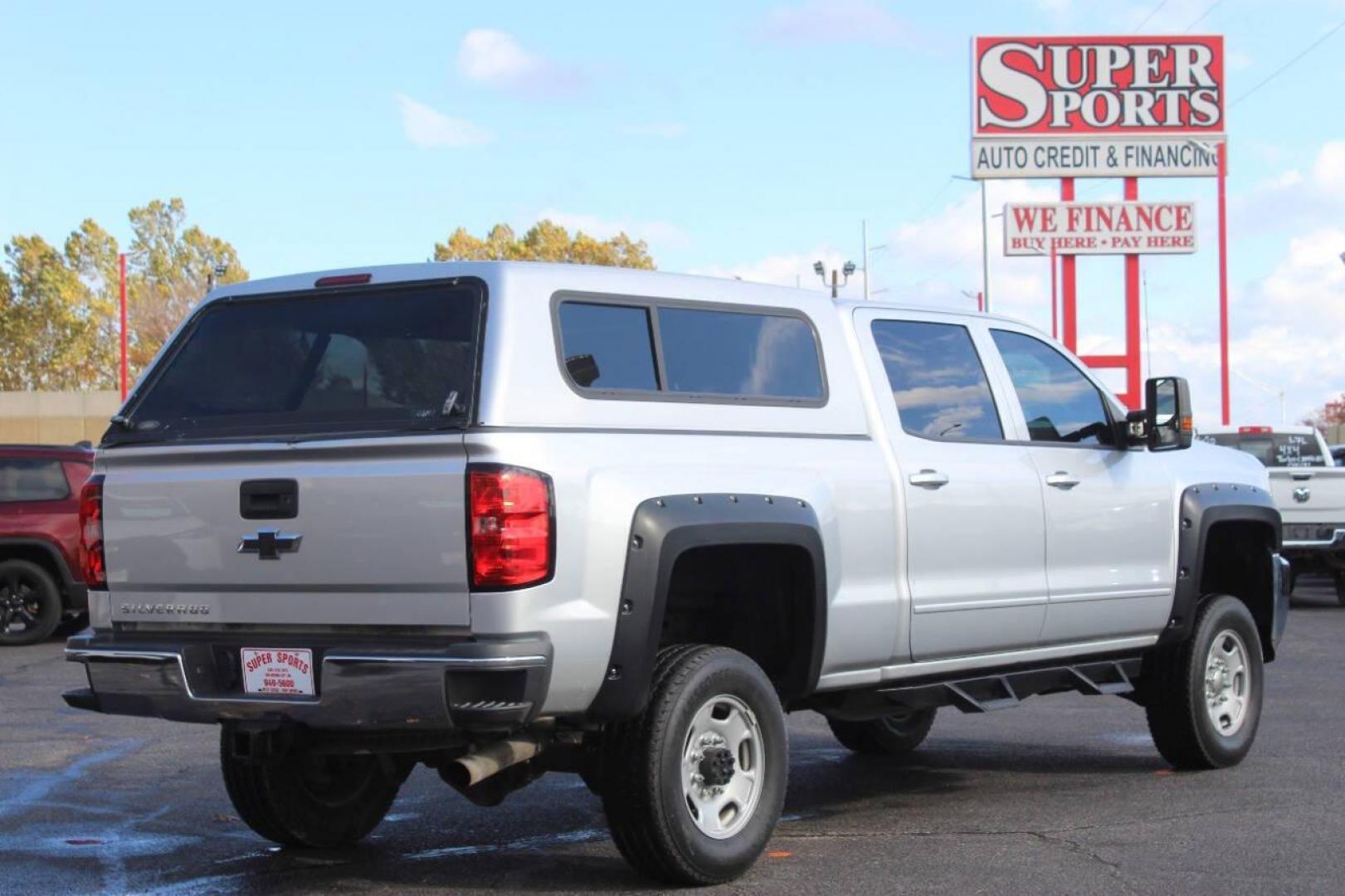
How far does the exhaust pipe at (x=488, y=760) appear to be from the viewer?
18.7ft

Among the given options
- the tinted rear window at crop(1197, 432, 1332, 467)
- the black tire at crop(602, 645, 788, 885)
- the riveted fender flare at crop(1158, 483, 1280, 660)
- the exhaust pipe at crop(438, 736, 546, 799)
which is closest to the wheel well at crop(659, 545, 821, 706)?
the black tire at crop(602, 645, 788, 885)

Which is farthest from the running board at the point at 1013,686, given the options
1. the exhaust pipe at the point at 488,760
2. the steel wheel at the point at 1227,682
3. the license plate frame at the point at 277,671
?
the license plate frame at the point at 277,671

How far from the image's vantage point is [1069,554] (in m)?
7.88

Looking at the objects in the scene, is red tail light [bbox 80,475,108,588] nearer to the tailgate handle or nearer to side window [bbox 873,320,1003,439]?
the tailgate handle

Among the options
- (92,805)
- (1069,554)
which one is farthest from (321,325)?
(1069,554)

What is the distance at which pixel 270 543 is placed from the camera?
5.81 meters

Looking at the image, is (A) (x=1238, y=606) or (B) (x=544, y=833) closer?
(B) (x=544, y=833)

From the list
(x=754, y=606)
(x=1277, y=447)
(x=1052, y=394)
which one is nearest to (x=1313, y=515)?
(x=1277, y=447)

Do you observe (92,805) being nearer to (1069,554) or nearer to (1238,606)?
(1069,554)

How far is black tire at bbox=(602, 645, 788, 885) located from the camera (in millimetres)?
5930

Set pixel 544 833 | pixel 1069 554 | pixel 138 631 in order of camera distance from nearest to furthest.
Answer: pixel 138 631, pixel 544 833, pixel 1069 554

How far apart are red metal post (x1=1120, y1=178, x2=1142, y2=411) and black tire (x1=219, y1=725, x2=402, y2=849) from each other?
27.3 meters

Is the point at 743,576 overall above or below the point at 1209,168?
below

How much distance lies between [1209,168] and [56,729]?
1041 inches
